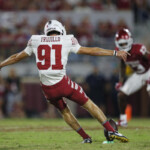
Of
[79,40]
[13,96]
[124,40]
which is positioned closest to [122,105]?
[124,40]

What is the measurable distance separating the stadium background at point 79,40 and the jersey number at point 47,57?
8.02m

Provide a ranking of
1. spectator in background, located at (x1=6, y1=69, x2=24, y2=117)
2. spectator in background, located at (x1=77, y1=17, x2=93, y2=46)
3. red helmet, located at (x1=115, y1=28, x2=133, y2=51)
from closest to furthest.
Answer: red helmet, located at (x1=115, y1=28, x2=133, y2=51) → spectator in background, located at (x1=6, y1=69, x2=24, y2=117) → spectator in background, located at (x1=77, y1=17, x2=93, y2=46)

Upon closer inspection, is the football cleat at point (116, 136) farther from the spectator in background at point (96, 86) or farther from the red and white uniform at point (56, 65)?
the spectator in background at point (96, 86)

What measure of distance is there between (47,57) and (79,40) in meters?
9.33

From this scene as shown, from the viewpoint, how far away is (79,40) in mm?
16359

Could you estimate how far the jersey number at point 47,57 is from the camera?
7.07 meters

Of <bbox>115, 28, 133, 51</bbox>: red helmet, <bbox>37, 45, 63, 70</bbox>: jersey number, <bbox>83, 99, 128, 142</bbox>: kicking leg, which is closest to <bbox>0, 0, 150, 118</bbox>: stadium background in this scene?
<bbox>115, 28, 133, 51</bbox>: red helmet

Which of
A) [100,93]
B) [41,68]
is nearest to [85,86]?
[100,93]

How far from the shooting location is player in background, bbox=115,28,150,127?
10.4 meters

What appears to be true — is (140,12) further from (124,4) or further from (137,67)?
(137,67)

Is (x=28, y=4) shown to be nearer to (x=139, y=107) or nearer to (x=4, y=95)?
(x=4, y=95)

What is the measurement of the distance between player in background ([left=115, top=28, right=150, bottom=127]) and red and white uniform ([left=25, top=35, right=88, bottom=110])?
3.46m

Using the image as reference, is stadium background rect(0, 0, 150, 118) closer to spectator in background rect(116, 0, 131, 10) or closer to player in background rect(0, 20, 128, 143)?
spectator in background rect(116, 0, 131, 10)

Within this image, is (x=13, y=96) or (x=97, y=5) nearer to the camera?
(x=13, y=96)
